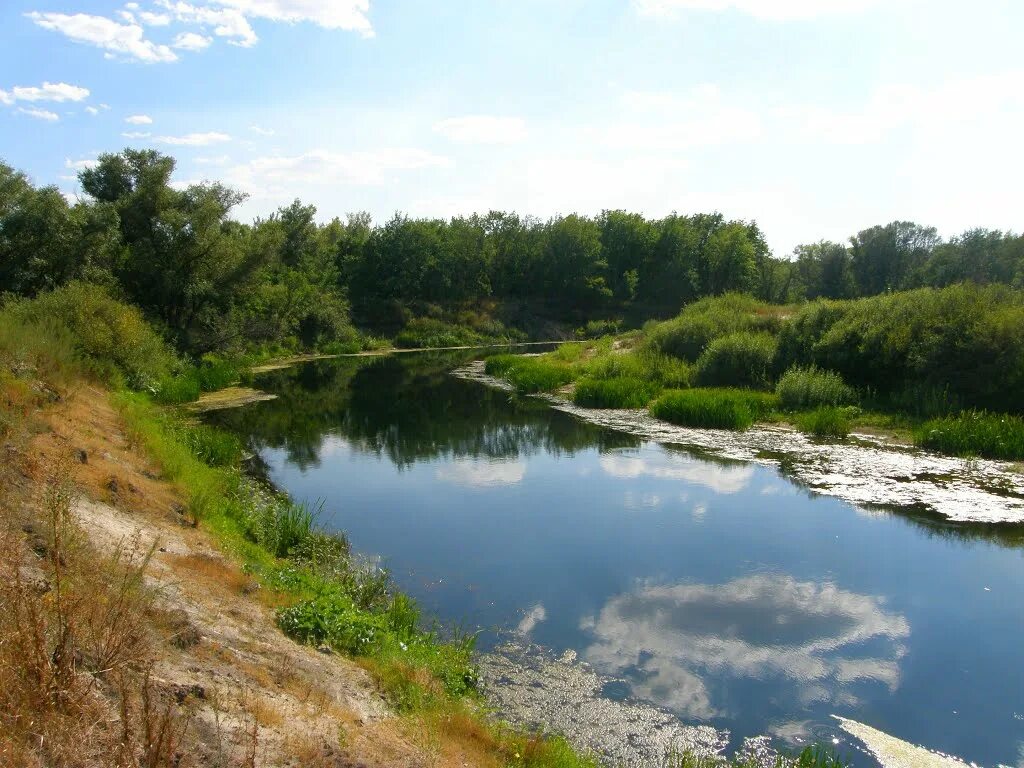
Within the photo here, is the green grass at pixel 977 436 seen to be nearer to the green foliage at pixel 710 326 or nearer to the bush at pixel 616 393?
the bush at pixel 616 393

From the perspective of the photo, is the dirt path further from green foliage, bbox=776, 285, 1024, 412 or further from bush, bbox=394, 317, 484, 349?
bush, bbox=394, 317, 484, 349

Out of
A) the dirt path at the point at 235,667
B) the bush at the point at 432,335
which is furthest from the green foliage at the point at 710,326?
the bush at the point at 432,335

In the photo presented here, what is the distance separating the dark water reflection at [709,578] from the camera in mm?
7816

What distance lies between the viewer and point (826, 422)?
67.0ft

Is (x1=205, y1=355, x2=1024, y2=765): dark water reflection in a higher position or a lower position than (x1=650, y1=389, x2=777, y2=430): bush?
lower

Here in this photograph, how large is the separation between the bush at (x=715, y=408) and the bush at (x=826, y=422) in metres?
1.56

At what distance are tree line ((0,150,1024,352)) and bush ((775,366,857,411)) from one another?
16500mm

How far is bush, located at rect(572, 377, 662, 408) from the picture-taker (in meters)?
26.2

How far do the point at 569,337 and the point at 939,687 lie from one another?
59029 mm

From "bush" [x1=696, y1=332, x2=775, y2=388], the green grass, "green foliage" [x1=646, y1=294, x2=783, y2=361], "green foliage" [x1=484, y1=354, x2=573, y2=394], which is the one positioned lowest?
"green foliage" [x1=484, y1=354, x2=573, y2=394]

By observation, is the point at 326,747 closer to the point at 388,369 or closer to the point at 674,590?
the point at 674,590

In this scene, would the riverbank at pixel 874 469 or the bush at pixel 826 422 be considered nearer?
the riverbank at pixel 874 469

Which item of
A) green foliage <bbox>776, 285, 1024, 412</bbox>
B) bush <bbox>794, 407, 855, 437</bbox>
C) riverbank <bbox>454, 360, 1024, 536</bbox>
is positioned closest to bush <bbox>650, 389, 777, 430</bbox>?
riverbank <bbox>454, 360, 1024, 536</bbox>

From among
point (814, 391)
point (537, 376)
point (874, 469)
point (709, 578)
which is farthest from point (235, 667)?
point (537, 376)
